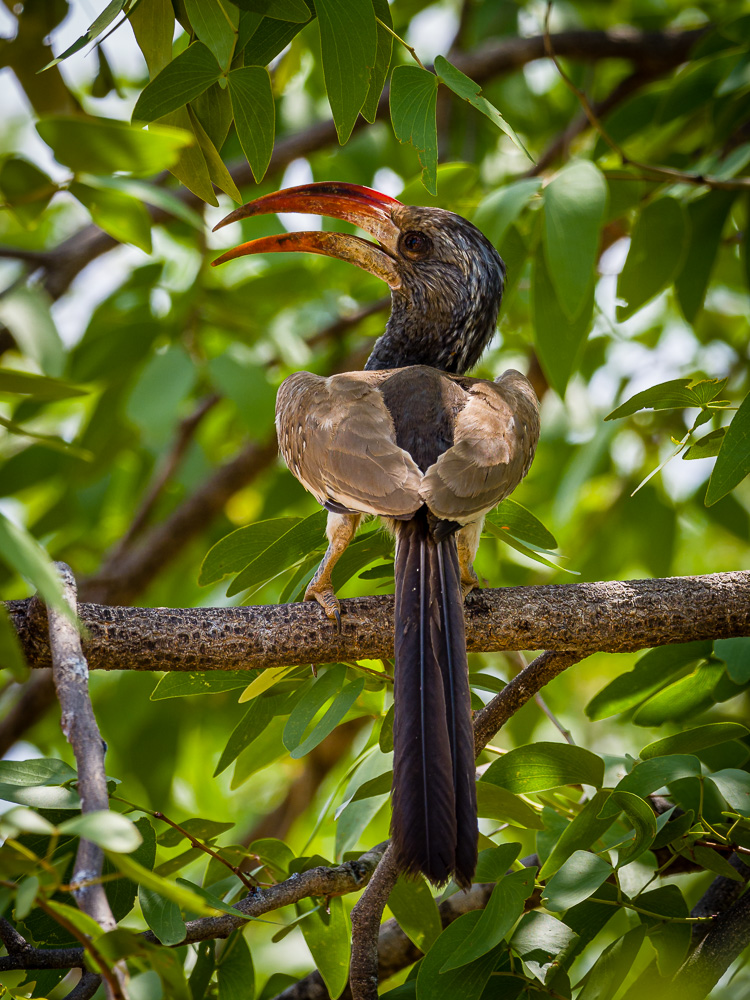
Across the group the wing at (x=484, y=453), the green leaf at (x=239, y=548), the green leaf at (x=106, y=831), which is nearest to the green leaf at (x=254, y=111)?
the wing at (x=484, y=453)

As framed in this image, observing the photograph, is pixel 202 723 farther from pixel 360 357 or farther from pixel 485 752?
pixel 485 752

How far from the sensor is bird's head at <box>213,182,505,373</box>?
10.7ft

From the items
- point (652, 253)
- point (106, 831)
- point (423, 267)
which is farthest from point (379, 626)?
point (652, 253)

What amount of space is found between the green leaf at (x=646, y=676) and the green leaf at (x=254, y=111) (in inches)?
58.5

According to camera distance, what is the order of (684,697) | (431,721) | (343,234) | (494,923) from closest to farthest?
(494,923) → (431,721) → (684,697) → (343,234)

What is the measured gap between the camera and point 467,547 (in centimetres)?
249

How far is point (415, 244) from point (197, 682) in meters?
1.82

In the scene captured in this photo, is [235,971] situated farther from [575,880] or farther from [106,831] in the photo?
[106,831]

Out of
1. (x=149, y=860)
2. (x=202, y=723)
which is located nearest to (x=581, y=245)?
(x=149, y=860)

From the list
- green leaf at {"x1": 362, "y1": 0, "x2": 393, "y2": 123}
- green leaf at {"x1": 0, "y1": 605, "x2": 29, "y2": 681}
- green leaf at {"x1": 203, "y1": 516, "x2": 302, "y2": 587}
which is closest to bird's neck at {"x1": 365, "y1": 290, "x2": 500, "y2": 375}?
green leaf at {"x1": 203, "y1": 516, "x2": 302, "y2": 587}

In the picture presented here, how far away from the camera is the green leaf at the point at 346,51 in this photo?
1.84 metres

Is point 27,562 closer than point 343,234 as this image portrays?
Yes

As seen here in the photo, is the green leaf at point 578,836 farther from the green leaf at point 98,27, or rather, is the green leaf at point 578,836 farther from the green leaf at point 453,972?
the green leaf at point 98,27

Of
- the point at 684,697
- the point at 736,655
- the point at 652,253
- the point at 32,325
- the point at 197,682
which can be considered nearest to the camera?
the point at 32,325
